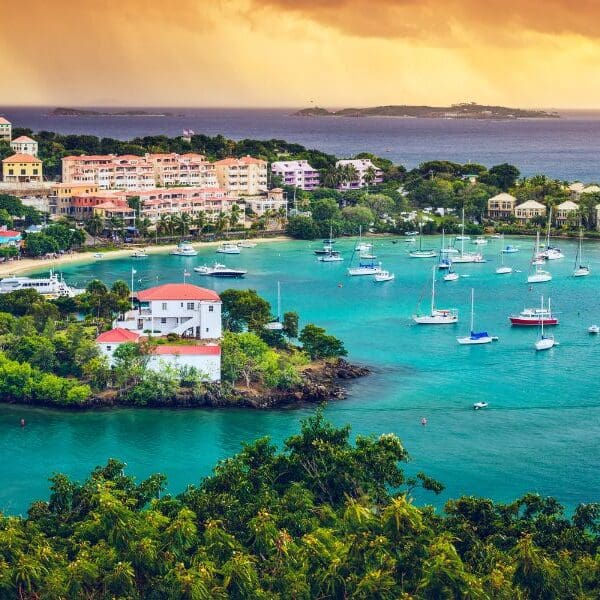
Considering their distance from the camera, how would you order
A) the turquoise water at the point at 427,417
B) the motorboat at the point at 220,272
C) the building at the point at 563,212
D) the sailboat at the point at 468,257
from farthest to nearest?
the building at the point at 563,212 < the sailboat at the point at 468,257 < the motorboat at the point at 220,272 < the turquoise water at the point at 427,417

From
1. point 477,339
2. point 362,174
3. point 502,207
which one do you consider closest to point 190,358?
point 477,339

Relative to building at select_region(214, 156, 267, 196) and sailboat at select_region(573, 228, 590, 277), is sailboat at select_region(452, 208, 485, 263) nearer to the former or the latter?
sailboat at select_region(573, 228, 590, 277)

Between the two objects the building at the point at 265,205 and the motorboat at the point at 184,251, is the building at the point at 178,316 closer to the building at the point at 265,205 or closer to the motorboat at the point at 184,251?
the motorboat at the point at 184,251

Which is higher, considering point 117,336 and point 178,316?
point 178,316

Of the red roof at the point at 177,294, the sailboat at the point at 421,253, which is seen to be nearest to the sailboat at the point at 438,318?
the red roof at the point at 177,294

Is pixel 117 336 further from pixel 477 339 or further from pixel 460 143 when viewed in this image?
pixel 460 143

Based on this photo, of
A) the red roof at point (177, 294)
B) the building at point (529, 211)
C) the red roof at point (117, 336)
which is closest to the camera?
the red roof at point (117, 336)

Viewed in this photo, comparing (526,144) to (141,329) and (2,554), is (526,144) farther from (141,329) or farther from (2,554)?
(2,554)
